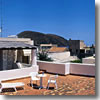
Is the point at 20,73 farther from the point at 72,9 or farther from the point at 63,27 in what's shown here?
the point at 72,9

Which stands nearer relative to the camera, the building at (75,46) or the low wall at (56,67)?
the low wall at (56,67)

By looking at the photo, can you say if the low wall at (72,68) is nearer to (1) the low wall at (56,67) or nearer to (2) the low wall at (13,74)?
(1) the low wall at (56,67)

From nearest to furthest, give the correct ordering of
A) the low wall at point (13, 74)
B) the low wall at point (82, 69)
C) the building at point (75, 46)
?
the low wall at point (13, 74), the low wall at point (82, 69), the building at point (75, 46)

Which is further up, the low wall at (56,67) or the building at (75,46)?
the building at (75,46)

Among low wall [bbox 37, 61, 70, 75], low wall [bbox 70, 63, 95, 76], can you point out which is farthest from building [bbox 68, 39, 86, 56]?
low wall [bbox 70, 63, 95, 76]

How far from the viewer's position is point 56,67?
1365 centimetres

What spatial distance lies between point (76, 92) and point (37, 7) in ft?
25.9

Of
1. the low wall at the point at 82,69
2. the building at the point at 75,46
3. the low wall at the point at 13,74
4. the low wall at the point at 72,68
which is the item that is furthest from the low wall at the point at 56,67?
the building at the point at 75,46

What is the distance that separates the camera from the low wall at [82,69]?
12.4 m

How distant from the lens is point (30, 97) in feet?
25.4

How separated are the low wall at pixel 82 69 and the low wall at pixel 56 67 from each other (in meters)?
0.42

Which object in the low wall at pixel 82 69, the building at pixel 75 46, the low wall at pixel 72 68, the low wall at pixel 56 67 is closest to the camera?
the low wall at pixel 82 69

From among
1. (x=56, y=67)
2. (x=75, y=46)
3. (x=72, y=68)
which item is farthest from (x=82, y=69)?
(x=75, y=46)

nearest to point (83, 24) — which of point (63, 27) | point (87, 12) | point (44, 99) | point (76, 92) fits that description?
point (87, 12)
